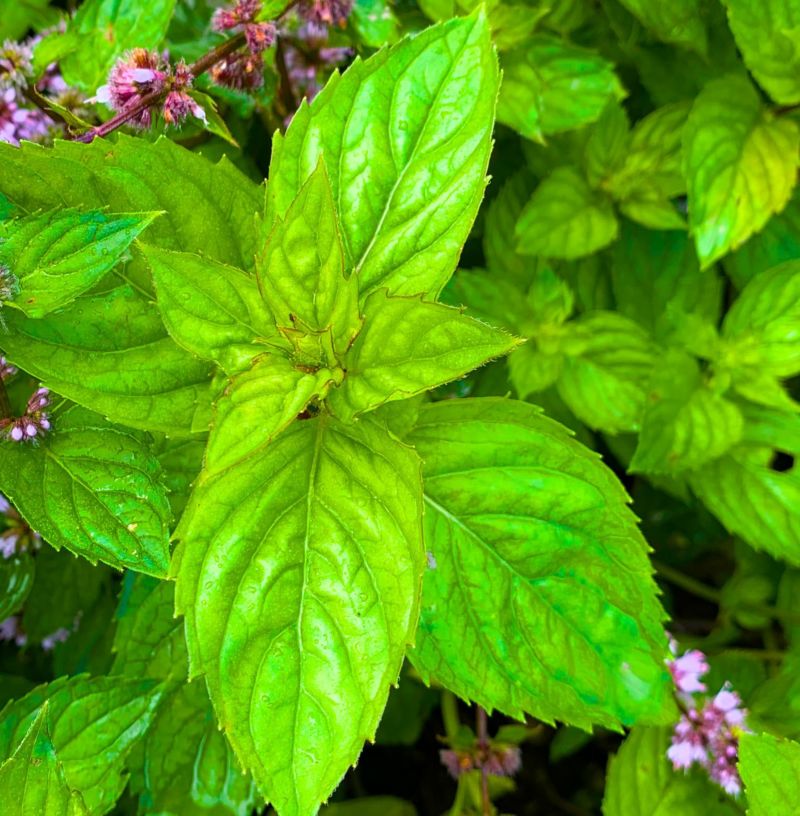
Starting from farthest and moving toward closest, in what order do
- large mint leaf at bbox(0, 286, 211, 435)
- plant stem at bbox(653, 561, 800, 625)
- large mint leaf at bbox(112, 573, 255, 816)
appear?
plant stem at bbox(653, 561, 800, 625) < large mint leaf at bbox(112, 573, 255, 816) < large mint leaf at bbox(0, 286, 211, 435)

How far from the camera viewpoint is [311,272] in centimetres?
94

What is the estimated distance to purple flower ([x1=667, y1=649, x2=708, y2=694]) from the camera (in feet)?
4.78

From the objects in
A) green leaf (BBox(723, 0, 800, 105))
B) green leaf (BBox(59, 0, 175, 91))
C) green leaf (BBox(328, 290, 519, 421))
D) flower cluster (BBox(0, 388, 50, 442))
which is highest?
green leaf (BBox(59, 0, 175, 91))

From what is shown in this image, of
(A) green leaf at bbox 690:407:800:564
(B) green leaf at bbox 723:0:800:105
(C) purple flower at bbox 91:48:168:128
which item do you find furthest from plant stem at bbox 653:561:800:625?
(C) purple flower at bbox 91:48:168:128

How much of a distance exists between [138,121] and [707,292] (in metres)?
1.21

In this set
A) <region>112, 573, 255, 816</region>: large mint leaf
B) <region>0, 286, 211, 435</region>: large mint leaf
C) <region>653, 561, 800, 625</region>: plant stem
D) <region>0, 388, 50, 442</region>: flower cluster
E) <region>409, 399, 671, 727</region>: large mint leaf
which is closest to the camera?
<region>0, 286, 211, 435</region>: large mint leaf

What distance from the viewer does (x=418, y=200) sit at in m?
1.05

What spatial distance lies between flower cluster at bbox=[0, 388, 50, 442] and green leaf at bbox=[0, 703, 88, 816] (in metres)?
0.36

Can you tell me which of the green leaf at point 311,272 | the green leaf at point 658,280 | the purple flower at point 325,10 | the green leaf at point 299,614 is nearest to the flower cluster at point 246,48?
the purple flower at point 325,10

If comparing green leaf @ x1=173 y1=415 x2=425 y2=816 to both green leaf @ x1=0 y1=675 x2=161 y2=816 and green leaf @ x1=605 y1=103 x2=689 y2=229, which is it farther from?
green leaf @ x1=605 y1=103 x2=689 y2=229

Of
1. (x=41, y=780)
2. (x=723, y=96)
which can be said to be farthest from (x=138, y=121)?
(x=723, y=96)

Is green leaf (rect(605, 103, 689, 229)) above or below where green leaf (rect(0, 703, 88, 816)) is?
below

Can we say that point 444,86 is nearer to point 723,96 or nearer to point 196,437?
point 196,437

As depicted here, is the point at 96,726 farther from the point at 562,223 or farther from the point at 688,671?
the point at 562,223
